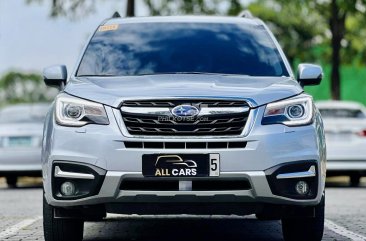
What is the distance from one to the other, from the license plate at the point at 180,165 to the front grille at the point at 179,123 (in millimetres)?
186

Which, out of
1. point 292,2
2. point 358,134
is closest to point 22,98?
point 292,2

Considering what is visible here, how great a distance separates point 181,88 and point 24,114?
1032cm

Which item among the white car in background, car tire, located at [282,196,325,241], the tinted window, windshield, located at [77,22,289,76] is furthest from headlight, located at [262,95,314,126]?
the tinted window

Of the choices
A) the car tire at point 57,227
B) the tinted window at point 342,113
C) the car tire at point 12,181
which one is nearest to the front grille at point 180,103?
A: the car tire at point 57,227

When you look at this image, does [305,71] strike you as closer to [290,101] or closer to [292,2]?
[290,101]

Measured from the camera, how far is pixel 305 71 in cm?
832

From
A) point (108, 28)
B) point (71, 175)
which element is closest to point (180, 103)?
point (71, 175)

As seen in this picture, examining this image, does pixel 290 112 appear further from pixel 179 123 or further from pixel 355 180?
pixel 355 180

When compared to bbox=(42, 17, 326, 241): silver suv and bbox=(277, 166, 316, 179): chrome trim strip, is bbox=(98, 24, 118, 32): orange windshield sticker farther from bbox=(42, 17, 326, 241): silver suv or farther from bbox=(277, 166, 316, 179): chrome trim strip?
bbox=(277, 166, 316, 179): chrome trim strip

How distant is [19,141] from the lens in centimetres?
1620

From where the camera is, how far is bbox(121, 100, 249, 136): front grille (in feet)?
23.5

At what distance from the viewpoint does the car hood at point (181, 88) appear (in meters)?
7.30

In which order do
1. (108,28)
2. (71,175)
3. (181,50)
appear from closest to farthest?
(71,175) < (181,50) < (108,28)

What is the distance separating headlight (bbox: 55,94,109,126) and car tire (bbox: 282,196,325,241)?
177 cm
